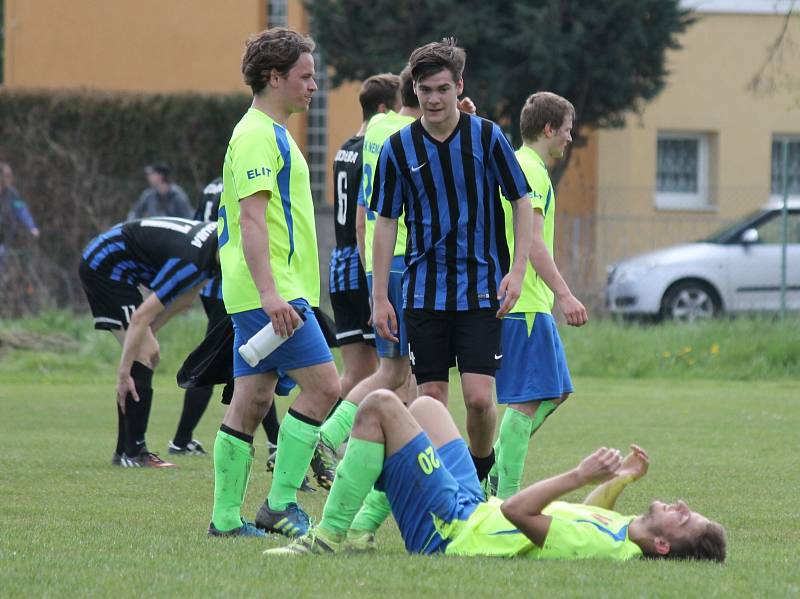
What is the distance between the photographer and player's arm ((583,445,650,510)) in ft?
19.2

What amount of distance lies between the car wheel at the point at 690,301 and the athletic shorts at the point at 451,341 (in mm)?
14045

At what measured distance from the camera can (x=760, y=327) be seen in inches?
715

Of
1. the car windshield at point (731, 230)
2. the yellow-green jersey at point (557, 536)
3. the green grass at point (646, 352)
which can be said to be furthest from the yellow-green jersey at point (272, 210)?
the car windshield at point (731, 230)

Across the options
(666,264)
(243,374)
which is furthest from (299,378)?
(666,264)

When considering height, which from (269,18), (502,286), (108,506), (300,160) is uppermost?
(269,18)

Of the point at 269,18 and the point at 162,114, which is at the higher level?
the point at 269,18

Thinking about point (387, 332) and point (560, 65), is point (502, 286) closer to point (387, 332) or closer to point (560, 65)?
point (387, 332)

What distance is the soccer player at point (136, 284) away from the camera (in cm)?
937

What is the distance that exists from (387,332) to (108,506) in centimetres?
167

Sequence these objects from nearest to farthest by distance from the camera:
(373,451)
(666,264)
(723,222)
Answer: (373,451)
(666,264)
(723,222)

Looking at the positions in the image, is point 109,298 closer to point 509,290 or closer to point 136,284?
point 136,284

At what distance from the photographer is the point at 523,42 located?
950 inches

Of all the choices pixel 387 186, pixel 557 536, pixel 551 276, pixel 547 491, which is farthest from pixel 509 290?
pixel 547 491

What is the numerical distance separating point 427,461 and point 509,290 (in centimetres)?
154
